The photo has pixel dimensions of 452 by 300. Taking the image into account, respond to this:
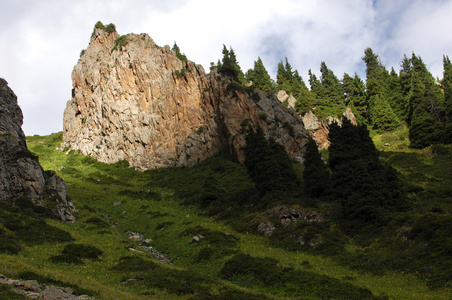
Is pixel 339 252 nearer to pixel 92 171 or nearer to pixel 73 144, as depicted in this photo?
pixel 92 171

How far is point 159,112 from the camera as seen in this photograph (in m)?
88.2

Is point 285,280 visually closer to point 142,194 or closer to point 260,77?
point 142,194

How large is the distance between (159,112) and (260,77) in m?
45.1

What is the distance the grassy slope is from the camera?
57.4ft

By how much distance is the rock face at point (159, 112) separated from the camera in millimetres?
78812

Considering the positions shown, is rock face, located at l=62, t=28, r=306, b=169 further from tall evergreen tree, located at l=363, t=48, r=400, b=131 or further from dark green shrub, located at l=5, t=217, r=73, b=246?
dark green shrub, located at l=5, t=217, r=73, b=246

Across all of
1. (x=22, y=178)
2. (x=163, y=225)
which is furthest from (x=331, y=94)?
(x=22, y=178)

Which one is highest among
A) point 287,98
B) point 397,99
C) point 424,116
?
point 287,98

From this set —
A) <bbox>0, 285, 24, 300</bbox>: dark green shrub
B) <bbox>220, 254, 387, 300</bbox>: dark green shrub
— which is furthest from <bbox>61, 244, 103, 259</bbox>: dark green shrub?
<bbox>0, 285, 24, 300</bbox>: dark green shrub

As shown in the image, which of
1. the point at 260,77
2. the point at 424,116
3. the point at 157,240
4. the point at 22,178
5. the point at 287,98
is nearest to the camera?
the point at 157,240

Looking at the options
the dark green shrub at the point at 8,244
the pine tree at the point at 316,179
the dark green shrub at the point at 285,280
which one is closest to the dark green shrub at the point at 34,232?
the dark green shrub at the point at 8,244

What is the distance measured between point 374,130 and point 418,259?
260 ft

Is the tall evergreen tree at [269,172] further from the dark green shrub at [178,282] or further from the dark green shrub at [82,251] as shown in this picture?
the dark green shrub at [82,251]

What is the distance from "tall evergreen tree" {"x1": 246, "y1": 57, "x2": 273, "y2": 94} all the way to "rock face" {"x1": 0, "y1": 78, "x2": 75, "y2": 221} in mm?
75237
